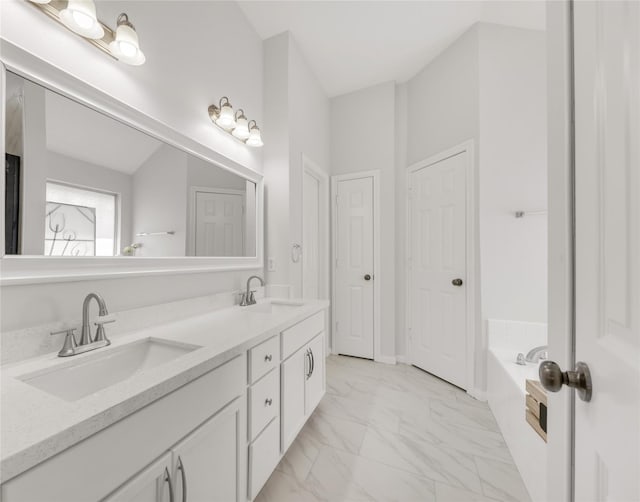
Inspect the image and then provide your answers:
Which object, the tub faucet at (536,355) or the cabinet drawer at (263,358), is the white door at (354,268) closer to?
the tub faucet at (536,355)

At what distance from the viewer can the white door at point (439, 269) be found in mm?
2373

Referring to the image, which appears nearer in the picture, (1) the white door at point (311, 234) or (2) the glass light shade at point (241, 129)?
(2) the glass light shade at point (241, 129)

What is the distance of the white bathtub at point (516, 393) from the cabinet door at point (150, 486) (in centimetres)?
151

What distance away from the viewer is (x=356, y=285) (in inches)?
122

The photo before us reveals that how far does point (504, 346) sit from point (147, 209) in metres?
2.62

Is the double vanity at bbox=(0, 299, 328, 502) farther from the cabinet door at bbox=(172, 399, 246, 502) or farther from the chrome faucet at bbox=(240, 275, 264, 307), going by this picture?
the chrome faucet at bbox=(240, 275, 264, 307)

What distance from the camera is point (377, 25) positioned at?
2248 millimetres

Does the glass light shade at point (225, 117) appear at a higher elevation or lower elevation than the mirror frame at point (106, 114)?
higher

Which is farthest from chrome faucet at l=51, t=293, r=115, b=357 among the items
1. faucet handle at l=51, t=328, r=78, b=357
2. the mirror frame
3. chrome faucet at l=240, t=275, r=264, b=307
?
chrome faucet at l=240, t=275, r=264, b=307

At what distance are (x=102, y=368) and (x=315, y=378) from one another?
123 centimetres

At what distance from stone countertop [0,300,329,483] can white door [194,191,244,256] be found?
0.67 metres

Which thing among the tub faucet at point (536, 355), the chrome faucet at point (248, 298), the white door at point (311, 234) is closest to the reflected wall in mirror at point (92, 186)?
the chrome faucet at point (248, 298)

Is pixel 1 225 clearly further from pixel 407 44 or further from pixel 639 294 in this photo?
pixel 407 44

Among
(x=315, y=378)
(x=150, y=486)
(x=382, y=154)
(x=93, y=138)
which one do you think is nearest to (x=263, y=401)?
(x=150, y=486)
